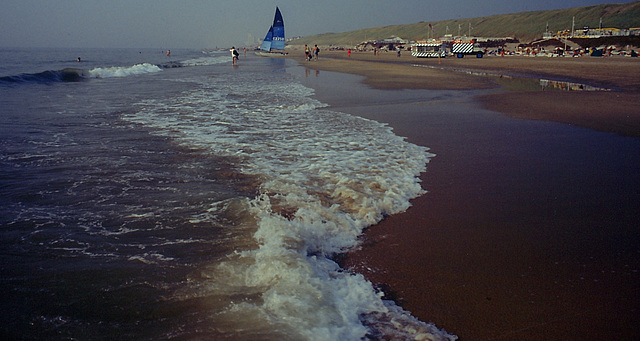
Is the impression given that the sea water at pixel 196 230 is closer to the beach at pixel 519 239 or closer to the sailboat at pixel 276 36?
the beach at pixel 519 239

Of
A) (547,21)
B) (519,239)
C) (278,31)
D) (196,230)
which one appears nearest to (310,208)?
(196,230)

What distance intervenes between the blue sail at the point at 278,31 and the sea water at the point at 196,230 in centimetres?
5318

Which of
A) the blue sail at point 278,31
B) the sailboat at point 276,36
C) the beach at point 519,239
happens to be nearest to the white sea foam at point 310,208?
the beach at point 519,239

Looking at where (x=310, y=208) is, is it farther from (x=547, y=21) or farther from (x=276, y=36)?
(x=547, y=21)

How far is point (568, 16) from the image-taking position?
319 feet

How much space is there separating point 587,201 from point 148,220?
4.60 metres

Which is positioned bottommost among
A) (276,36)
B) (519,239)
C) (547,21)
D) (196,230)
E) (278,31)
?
(519,239)

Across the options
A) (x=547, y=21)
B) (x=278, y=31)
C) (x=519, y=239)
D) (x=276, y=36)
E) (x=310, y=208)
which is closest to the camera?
(x=519, y=239)

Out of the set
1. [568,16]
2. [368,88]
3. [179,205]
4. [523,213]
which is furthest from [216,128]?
[568,16]

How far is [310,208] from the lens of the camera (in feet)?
13.2

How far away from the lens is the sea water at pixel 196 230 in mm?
2344

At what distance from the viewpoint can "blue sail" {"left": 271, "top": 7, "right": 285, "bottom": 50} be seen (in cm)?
5668

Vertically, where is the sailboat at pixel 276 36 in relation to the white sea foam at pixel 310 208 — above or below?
above

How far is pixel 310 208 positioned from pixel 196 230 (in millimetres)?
1157
